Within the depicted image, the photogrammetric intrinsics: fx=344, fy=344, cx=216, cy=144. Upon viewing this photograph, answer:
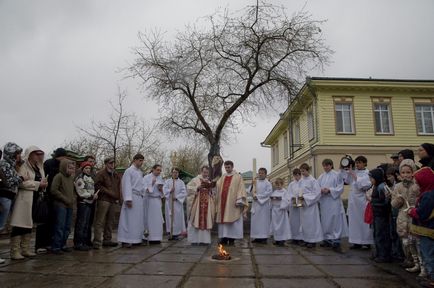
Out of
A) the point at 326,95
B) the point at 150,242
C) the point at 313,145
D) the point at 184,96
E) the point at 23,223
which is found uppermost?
the point at 326,95

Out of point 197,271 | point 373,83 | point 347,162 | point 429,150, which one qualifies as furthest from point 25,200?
point 373,83

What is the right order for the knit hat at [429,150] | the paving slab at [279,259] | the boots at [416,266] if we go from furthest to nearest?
1. the paving slab at [279,259]
2. the boots at [416,266]
3. the knit hat at [429,150]

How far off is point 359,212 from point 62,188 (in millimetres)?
6116

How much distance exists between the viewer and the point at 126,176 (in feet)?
25.2

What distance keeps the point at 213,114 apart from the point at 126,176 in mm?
8852

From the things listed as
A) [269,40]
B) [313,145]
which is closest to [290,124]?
[313,145]

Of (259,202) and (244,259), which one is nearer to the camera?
(244,259)

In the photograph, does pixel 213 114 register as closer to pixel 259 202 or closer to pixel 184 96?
pixel 184 96

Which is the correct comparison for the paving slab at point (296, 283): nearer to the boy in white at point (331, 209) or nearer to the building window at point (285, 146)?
the boy in white at point (331, 209)

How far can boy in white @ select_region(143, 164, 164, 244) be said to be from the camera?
26.7 feet

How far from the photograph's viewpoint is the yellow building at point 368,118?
20.2 meters

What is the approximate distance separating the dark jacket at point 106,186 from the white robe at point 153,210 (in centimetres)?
Result: 86

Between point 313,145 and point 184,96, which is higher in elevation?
point 184,96

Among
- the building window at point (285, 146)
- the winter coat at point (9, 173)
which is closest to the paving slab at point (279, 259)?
the winter coat at point (9, 173)
